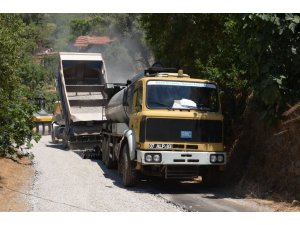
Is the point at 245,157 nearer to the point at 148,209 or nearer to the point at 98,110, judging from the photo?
the point at 148,209

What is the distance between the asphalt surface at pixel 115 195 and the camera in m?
8.91

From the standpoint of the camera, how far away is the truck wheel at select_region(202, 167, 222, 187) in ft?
37.3

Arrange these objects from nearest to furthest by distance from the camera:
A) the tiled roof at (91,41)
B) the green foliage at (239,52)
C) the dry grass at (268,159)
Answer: the green foliage at (239,52) < the dry grass at (268,159) < the tiled roof at (91,41)

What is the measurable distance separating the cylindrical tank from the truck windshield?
1.95 metres

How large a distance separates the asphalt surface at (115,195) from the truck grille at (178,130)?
1310 mm

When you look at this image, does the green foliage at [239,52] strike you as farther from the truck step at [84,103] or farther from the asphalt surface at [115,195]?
the truck step at [84,103]

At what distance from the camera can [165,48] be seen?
62.0 feet

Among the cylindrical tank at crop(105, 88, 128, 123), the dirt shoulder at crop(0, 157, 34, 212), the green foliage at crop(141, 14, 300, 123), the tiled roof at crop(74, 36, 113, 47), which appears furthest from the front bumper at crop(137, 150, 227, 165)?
the tiled roof at crop(74, 36, 113, 47)

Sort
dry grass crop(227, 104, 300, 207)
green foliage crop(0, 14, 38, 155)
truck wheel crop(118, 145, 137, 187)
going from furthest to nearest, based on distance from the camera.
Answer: green foliage crop(0, 14, 38, 155)
truck wheel crop(118, 145, 137, 187)
dry grass crop(227, 104, 300, 207)

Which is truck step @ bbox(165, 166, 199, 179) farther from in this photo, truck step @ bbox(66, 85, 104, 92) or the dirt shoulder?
truck step @ bbox(66, 85, 104, 92)

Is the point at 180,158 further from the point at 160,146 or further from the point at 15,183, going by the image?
the point at 15,183

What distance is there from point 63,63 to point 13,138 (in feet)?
26.4

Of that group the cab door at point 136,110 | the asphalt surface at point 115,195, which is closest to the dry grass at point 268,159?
the asphalt surface at point 115,195

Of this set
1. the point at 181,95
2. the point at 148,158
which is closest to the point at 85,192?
the point at 148,158
